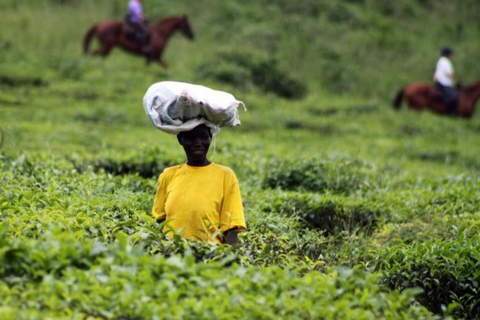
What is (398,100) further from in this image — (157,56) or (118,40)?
(118,40)

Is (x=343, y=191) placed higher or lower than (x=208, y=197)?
lower

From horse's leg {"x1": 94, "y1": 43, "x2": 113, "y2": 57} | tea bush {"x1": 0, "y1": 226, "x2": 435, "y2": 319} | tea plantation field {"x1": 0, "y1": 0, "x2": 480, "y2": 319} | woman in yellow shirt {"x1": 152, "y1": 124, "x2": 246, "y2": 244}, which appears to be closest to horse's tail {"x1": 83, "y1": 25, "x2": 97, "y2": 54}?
horse's leg {"x1": 94, "y1": 43, "x2": 113, "y2": 57}

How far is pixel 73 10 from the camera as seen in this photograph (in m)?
Answer: 24.7

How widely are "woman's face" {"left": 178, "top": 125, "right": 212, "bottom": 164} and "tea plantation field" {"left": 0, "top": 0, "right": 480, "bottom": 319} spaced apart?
1.89 feet

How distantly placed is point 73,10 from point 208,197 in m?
20.0

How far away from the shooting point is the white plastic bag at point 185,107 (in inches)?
224

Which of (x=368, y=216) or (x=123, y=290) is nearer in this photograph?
(x=123, y=290)

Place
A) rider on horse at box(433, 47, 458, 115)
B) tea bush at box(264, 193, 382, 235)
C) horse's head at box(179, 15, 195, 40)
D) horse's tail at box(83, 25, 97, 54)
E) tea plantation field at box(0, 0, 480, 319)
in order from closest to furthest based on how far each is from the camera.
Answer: tea plantation field at box(0, 0, 480, 319), tea bush at box(264, 193, 382, 235), rider on horse at box(433, 47, 458, 115), horse's tail at box(83, 25, 97, 54), horse's head at box(179, 15, 195, 40)

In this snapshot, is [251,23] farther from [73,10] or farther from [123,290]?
[123,290]

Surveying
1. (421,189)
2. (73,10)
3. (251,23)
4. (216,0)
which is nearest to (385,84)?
(251,23)

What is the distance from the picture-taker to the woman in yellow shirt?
18.7ft

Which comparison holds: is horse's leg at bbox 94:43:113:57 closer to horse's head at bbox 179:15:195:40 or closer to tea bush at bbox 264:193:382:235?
horse's head at bbox 179:15:195:40

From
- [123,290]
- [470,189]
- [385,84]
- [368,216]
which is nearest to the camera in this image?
[123,290]

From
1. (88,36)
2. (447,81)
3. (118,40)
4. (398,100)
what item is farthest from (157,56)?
(447,81)
